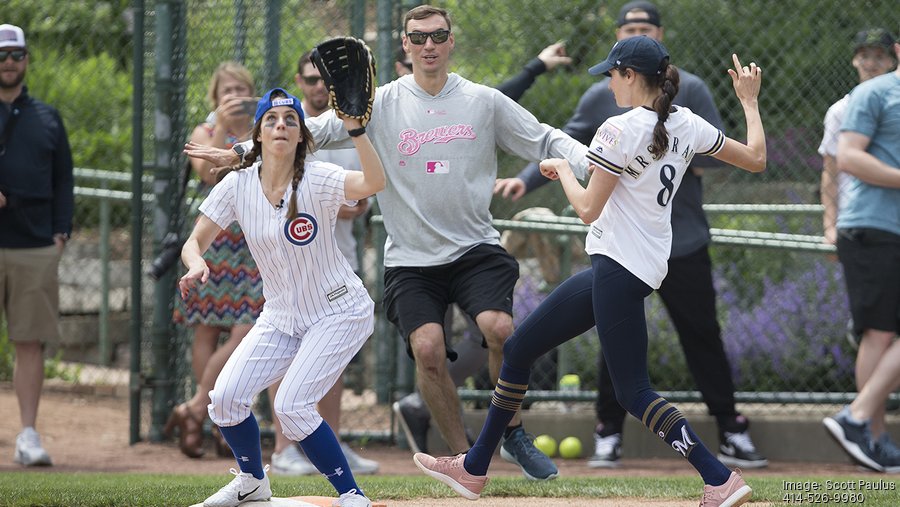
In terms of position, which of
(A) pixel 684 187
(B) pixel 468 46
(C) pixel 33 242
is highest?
(B) pixel 468 46

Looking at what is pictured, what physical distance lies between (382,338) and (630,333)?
→ 10.7ft

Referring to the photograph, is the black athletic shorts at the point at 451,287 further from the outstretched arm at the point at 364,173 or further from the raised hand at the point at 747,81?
the raised hand at the point at 747,81

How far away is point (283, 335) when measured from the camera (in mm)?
4668

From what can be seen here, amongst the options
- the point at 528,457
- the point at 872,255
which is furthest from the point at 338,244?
the point at 872,255

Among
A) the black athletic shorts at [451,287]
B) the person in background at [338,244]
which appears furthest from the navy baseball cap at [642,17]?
the black athletic shorts at [451,287]

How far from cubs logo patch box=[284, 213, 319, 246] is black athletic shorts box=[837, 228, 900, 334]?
3236mm

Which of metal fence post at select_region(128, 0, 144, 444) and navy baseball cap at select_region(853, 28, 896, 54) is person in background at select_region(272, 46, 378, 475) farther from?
navy baseball cap at select_region(853, 28, 896, 54)

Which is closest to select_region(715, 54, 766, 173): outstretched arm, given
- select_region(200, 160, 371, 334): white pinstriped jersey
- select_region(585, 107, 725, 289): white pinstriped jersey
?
select_region(585, 107, 725, 289): white pinstriped jersey

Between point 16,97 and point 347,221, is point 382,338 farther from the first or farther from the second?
point 16,97

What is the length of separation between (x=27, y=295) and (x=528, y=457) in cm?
316

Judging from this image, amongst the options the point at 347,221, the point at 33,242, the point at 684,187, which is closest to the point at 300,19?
the point at 347,221

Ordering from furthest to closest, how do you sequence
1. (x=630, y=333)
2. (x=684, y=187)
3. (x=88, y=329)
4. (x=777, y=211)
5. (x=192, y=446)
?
(x=88, y=329) < (x=777, y=211) < (x=192, y=446) < (x=684, y=187) < (x=630, y=333)

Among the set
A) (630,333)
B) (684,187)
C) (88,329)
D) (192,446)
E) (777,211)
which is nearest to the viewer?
(630,333)

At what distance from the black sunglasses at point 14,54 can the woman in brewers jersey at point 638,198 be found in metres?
3.46
